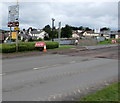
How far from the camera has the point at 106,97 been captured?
4.86m

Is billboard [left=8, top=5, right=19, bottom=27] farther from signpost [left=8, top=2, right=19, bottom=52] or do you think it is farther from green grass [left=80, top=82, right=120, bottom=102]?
green grass [left=80, top=82, right=120, bottom=102]

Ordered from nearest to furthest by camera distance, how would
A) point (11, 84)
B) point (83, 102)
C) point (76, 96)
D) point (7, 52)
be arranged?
point (83, 102) → point (76, 96) → point (11, 84) → point (7, 52)

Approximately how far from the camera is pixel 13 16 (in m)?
19.7

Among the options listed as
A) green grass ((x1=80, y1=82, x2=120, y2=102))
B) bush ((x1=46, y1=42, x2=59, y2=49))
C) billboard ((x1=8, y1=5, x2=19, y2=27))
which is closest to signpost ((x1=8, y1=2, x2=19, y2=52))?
billboard ((x1=8, y1=5, x2=19, y2=27))

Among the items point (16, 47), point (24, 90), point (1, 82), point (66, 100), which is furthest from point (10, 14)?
point (66, 100)

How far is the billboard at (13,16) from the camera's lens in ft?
63.9

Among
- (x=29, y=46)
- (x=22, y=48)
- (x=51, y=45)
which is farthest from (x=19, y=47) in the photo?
(x=51, y=45)

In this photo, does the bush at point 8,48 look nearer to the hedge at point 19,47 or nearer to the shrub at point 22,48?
the hedge at point 19,47

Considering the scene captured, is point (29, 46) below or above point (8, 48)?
above

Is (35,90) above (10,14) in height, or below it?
below

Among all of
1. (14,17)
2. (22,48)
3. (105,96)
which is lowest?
(105,96)

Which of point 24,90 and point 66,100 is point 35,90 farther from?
point 66,100

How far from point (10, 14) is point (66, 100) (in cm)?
1710

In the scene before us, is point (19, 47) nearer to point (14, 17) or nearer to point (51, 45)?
point (14, 17)
